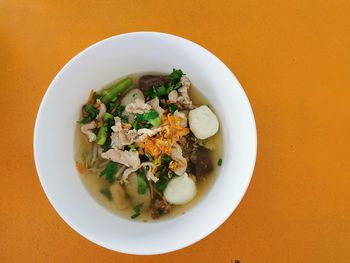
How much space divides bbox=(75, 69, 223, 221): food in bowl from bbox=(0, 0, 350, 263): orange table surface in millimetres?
161

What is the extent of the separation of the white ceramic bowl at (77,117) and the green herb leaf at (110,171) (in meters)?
0.08

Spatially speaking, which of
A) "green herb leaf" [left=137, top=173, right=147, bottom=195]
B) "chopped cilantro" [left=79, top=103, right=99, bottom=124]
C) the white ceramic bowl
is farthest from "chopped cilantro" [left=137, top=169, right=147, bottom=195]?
"chopped cilantro" [left=79, top=103, right=99, bottom=124]

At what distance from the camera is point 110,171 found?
1.14 m

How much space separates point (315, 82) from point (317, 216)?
15.9 inches

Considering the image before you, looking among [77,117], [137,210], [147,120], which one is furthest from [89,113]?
[137,210]

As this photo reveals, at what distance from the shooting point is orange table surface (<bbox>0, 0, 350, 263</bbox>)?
1177 millimetres

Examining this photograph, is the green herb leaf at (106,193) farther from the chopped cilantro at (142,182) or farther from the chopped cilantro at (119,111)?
the chopped cilantro at (119,111)

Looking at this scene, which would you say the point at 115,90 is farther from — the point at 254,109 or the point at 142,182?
the point at 254,109

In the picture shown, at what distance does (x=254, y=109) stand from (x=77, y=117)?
1.71ft

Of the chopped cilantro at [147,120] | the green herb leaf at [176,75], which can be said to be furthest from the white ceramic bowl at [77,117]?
the chopped cilantro at [147,120]

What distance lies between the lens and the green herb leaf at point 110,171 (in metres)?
1.14

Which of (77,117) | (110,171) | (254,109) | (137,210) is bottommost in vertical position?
(137,210)

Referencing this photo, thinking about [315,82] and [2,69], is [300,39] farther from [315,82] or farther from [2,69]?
[2,69]

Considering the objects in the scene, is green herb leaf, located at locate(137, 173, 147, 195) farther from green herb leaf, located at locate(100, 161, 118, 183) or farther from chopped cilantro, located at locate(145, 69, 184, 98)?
chopped cilantro, located at locate(145, 69, 184, 98)
